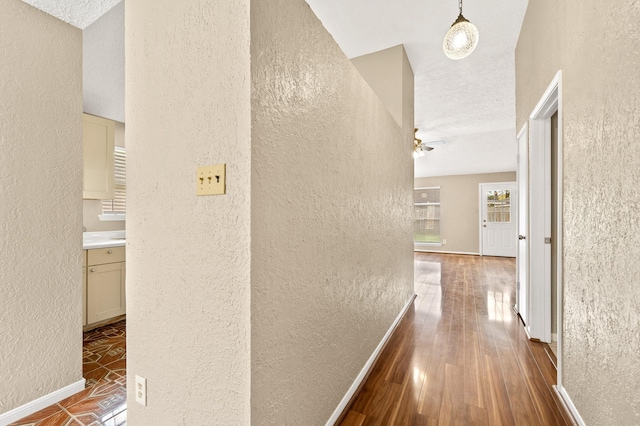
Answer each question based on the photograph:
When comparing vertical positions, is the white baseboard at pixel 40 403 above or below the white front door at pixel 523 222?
below

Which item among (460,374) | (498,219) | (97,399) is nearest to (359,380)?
(460,374)

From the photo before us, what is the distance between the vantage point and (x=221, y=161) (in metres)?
0.99

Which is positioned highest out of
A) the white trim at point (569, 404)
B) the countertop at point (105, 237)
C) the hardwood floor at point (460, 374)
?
the countertop at point (105, 237)

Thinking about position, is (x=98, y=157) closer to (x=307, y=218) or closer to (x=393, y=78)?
(x=307, y=218)

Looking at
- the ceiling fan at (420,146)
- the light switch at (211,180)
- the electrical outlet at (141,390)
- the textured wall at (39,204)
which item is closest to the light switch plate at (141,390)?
the electrical outlet at (141,390)

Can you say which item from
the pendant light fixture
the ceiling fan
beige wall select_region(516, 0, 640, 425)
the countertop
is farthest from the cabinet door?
the ceiling fan

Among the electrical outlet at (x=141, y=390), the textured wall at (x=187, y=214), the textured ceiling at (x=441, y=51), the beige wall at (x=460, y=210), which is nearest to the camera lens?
the textured wall at (x=187, y=214)

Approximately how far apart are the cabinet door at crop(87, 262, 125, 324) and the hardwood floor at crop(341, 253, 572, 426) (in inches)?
100

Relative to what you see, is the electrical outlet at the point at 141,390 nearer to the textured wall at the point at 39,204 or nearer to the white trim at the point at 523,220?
the textured wall at the point at 39,204

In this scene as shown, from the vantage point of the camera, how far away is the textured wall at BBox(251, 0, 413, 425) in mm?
981

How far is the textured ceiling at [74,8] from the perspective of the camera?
1647 millimetres

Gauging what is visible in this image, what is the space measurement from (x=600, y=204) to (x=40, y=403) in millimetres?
3141

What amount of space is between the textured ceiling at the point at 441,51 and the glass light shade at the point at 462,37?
2.42ft

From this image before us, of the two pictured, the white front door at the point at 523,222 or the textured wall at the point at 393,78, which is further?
the textured wall at the point at 393,78
